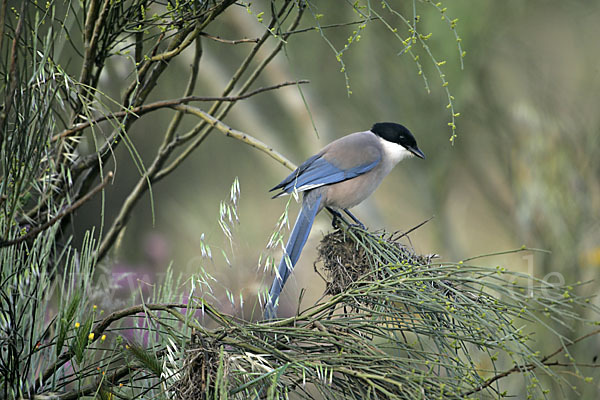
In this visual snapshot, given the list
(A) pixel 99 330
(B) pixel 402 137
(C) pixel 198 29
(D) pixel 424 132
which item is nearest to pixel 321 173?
(B) pixel 402 137

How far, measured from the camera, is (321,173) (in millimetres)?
2465

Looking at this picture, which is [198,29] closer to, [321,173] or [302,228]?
[302,228]

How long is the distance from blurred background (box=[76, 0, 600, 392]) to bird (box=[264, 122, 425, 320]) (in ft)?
2.85

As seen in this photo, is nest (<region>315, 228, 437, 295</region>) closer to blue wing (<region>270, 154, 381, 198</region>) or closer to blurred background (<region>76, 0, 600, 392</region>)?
blue wing (<region>270, 154, 381, 198</region>)

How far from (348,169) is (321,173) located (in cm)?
13

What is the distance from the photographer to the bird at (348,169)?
241cm

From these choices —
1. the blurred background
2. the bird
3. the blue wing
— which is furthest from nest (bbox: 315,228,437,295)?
the blurred background

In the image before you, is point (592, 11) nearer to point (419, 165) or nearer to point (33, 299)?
point (419, 165)

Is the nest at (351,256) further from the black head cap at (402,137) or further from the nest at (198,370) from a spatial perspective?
the black head cap at (402,137)

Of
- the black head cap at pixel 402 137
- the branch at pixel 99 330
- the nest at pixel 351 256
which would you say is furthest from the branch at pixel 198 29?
the black head cap at pixel 402 137

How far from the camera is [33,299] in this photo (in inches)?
48.9

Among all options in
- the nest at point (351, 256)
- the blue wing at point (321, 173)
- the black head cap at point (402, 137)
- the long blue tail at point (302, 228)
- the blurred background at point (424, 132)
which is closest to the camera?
the nest at point (351, 256)

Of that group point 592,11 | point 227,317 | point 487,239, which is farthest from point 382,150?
point 487,239

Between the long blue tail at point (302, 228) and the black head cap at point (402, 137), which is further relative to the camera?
the black head cap at point (402, 137)
